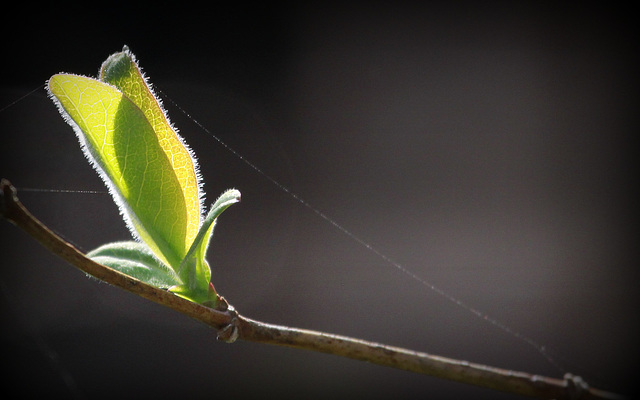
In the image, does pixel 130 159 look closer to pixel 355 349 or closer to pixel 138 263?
pixel 138 263

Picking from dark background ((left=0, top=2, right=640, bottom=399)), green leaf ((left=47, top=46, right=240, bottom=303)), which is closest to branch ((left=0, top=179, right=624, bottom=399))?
green leaf ((left=47, top=46, right=240, bottom=303))

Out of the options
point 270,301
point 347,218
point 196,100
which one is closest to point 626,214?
point 347,218

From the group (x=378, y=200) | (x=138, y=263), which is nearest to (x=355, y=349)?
(x=138, y=263)

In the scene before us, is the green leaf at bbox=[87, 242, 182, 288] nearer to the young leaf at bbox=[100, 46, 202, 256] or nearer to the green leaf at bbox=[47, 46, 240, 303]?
the green leaf at bbox=[47, 46, 240, 303]

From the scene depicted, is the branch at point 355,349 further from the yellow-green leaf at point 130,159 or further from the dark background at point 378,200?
the dark background at point 378,200

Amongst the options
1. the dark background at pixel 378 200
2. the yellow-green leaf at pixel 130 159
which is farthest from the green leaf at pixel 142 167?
the dark background at pixel 378 200

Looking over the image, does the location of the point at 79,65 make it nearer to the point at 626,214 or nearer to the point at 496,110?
the point at 496,110
